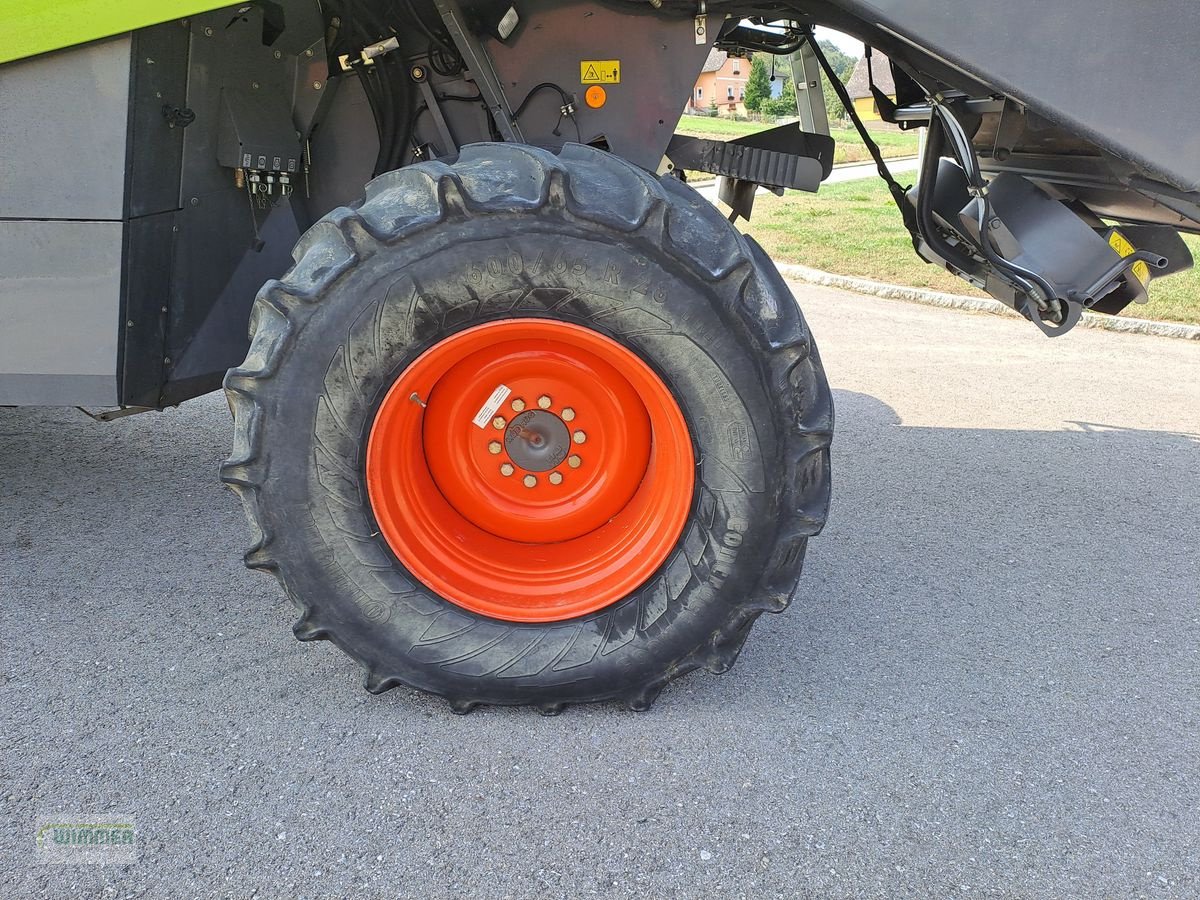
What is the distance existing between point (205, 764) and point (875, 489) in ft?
9.17

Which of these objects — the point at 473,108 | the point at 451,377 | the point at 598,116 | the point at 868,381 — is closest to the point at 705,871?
the point at 451,377

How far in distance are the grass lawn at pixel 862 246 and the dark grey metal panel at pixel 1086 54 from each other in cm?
576

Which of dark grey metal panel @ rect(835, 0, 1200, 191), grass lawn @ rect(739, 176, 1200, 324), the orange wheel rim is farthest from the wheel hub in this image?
grass lawn @ rect(739, 176, 1200, 324)

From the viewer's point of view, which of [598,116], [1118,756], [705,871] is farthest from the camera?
[598,116]

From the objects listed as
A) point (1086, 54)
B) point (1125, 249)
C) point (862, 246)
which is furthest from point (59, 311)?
point (862, 246)

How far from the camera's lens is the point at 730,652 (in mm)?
2449

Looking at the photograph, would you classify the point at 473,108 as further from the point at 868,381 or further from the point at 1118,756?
the point at 868,381

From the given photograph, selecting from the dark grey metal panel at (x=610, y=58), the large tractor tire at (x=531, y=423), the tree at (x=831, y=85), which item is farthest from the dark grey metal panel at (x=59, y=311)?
the tree at (x=831, y=85)

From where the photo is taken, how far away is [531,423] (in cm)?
257

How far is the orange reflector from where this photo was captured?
2.79 m

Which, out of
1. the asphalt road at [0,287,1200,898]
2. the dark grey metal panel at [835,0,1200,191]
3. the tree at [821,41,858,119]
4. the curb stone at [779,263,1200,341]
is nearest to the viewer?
the asphalt road at [0,287,1200,898]

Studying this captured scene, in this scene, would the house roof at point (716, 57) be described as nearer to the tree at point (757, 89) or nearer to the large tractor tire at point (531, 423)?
the large tractor tire at point (531, 423)

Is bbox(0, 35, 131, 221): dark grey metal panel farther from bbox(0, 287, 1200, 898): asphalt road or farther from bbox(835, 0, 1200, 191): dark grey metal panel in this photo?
bbox(835, 0, 1200, 191): dark grey metal panel

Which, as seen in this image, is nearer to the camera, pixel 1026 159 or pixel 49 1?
pixel 49 1
